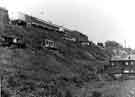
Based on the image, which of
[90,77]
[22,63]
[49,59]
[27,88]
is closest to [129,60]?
[90,77]

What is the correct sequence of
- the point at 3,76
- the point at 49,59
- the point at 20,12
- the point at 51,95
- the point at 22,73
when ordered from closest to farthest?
the point at 51,95
the point at 3,76
the point at 22,73
the point at 49,59
the point at 20,12

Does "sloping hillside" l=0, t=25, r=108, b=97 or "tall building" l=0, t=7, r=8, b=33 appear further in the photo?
"tall building" l=0, t=7, r=8, b=33

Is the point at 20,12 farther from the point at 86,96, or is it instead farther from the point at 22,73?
the point at 86,96

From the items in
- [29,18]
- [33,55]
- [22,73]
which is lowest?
[22,73]

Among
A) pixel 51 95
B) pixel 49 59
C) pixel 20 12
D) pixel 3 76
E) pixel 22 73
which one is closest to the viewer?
pixel 51 95

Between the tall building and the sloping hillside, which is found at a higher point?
the tall building

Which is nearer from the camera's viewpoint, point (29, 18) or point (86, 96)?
point (86, 96)

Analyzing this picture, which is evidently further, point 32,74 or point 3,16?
Result: point 3,16

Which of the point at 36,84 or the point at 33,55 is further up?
the point at 33,55

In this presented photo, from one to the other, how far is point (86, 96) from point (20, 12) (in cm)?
2326

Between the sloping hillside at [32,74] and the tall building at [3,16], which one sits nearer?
the sloping hillside at [32,74]

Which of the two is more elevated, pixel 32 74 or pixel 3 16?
pixel 3 16

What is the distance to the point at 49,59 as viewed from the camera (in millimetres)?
22547

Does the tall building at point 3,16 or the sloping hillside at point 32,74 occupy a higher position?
the tall building at point 3,16
